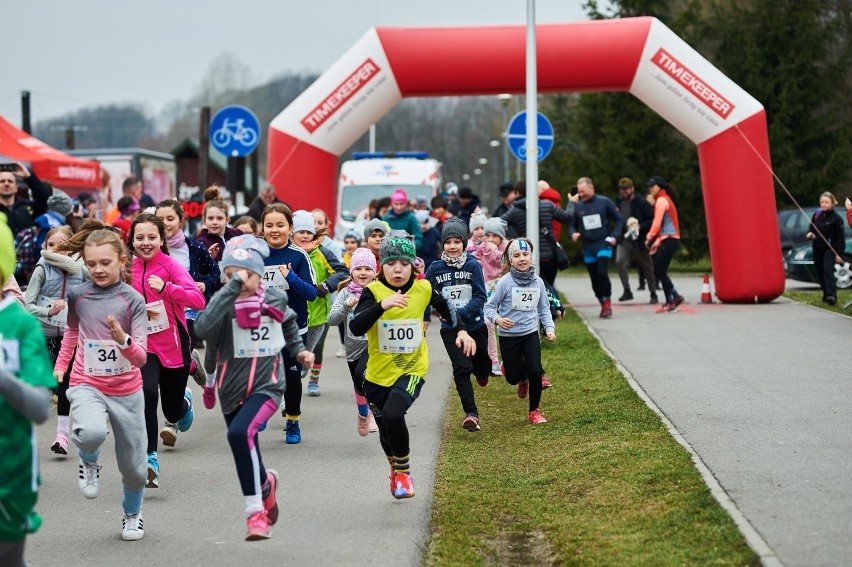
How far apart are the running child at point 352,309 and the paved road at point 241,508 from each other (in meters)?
0.20

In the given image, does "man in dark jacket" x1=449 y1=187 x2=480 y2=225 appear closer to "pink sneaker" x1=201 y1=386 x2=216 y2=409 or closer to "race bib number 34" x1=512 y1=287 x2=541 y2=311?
"race bib number 34" x1=512 y1=287 x2=541 y2=311

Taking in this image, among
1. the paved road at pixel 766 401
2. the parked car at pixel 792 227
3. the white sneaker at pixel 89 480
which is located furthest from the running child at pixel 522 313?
the parked car at pixel 792 227

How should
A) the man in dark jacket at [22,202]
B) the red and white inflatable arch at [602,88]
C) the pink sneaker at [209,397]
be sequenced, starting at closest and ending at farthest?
1. the pink sneaker at [209,397]
2. the man in dark jacket at [22,202]
3. the red and white inflatable arch at [602,88]

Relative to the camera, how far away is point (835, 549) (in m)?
5.91

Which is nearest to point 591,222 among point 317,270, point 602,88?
point 602,88

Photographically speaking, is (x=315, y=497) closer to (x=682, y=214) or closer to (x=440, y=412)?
(x=440, y=412)

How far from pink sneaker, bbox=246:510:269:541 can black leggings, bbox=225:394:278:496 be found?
0.39ft

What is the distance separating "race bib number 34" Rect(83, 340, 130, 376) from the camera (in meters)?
7.16

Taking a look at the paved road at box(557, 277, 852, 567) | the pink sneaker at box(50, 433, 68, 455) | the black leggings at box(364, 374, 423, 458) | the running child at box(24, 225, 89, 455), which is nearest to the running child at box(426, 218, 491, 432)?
the paved road at box(557, 277, 852, 567)

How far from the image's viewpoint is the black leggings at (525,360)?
10625mm

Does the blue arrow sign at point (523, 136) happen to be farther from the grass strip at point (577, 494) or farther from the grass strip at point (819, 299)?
the grass strip at point (577, 494)

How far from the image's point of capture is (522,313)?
35.4 feet

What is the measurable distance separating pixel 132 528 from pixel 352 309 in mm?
2836

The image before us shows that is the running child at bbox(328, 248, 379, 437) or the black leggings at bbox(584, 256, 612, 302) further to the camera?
the black leggings at bbox(584, 256, 612, 302)
